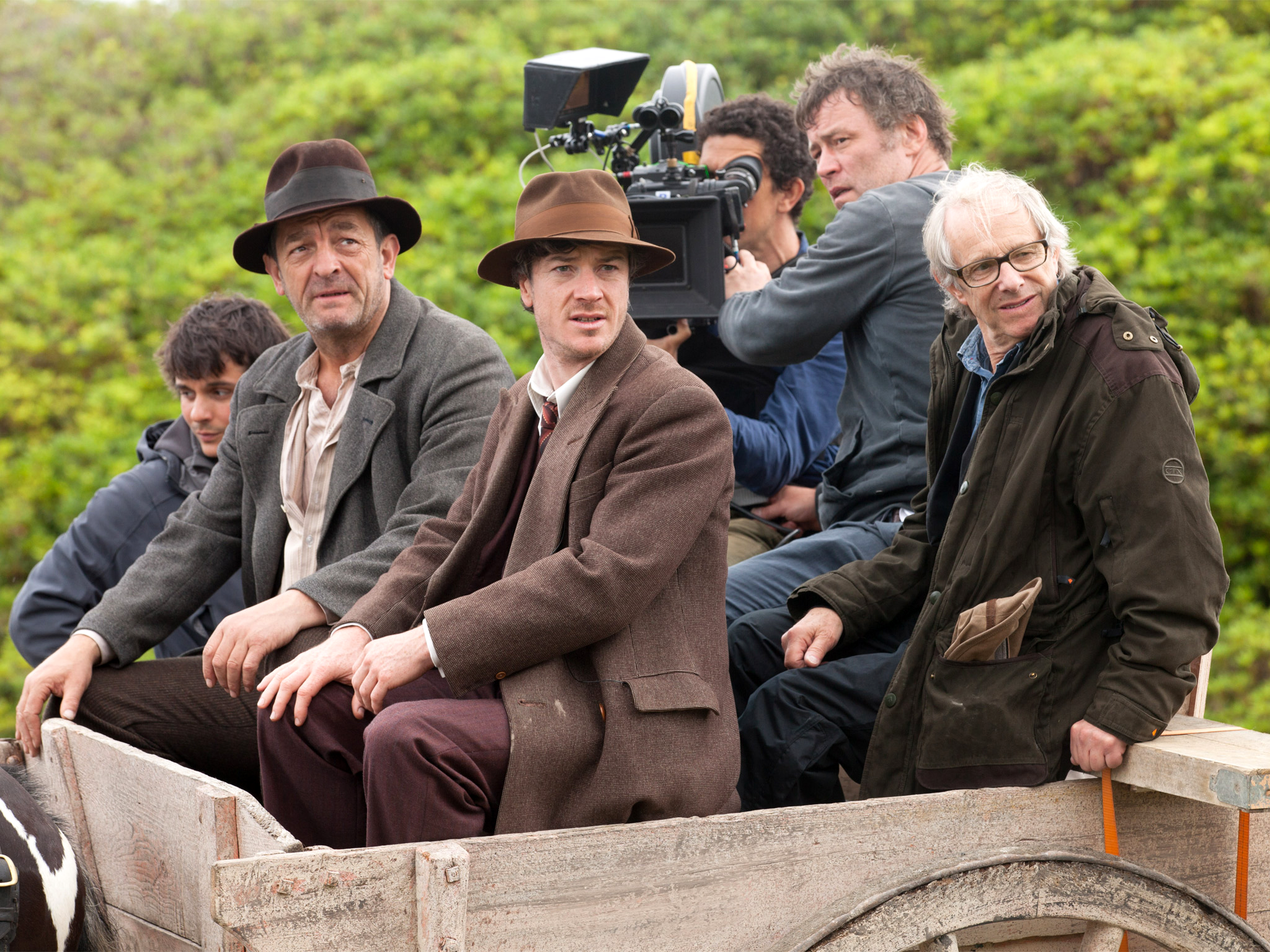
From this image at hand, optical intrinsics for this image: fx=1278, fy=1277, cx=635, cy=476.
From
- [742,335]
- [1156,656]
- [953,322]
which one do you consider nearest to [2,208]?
[742,335]

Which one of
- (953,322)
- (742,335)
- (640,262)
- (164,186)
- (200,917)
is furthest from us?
(164,186)

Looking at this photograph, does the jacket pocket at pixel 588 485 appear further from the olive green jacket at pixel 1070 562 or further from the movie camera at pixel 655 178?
the movie camera at pixel 655 178

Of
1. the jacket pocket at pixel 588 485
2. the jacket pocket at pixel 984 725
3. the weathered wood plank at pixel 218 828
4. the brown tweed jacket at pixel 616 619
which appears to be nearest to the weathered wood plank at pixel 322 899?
the weathered wood plank at pixel 218 828

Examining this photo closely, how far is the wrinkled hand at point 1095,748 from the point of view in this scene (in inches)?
84.4

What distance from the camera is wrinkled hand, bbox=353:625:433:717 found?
7.07 ft

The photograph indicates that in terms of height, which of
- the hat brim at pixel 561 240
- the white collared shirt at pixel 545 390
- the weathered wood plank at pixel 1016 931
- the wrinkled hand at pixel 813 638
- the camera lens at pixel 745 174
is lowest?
the weathered wood plank at pixel 1016 931

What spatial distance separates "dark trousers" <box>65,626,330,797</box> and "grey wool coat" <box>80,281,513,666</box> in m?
0.09

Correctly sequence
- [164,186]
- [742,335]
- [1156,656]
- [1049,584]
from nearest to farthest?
[1156,656], [1049,584], [742,335], [164,186]

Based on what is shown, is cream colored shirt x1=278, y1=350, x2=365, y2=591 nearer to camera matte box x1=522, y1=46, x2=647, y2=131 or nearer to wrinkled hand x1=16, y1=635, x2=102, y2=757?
wrinkled hand x1=16, y1=635, x2=102, y2=757

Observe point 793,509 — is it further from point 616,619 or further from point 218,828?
point 218,828

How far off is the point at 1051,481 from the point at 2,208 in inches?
295

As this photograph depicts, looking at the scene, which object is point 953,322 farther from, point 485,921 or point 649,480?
point 485,921

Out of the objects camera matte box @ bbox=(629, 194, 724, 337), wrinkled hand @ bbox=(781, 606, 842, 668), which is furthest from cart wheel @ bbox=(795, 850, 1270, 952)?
camera matte box @ bbox=(629, 194, 724, 337)

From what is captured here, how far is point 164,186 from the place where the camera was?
7891 mm
